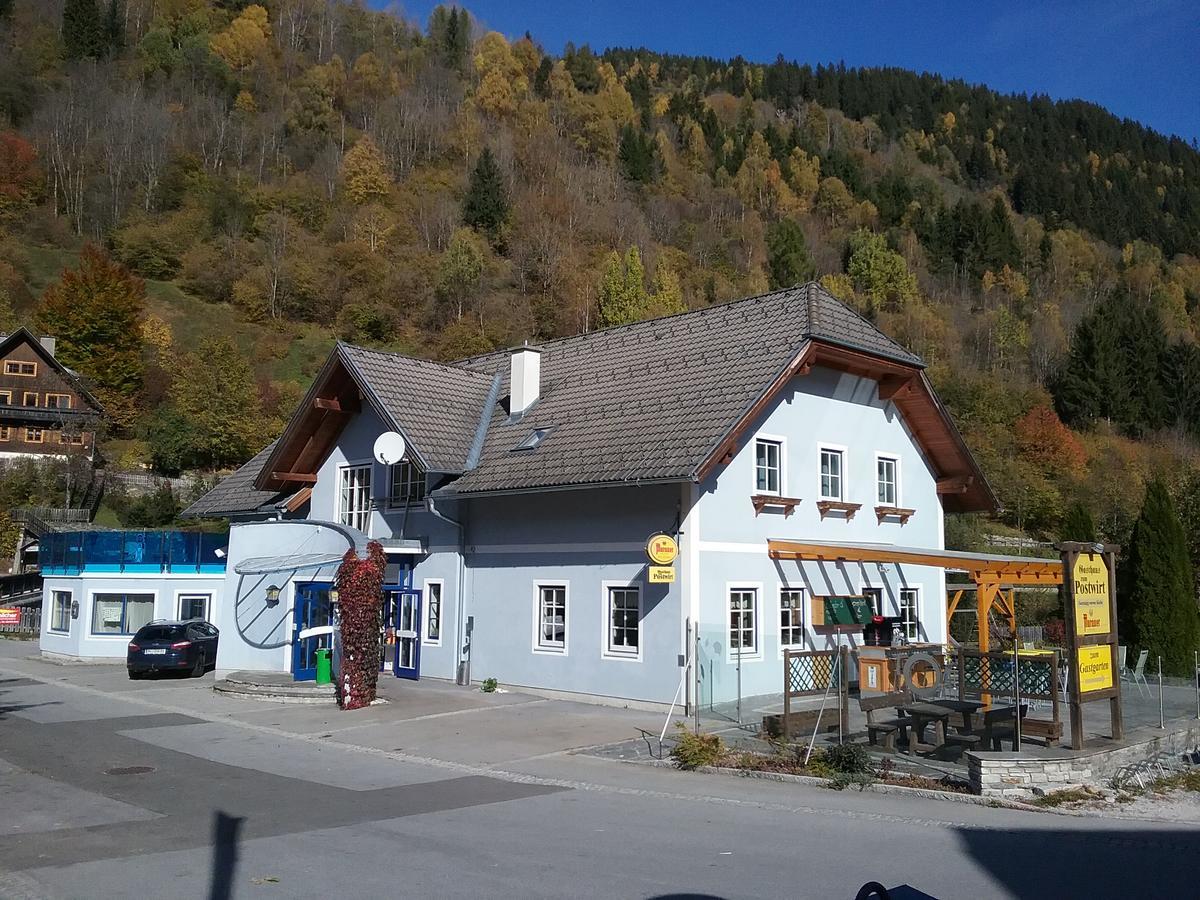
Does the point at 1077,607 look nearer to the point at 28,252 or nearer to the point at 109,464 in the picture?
the point at 109,464

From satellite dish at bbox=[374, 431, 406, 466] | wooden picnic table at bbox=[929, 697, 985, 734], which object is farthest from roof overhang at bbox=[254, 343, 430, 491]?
wooden picnic table at bbox=[929, 697, 985, 734]

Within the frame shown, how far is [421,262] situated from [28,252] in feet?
106

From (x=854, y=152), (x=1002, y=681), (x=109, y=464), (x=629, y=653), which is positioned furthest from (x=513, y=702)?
(x=854, y=152)

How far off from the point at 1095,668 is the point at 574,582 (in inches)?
360

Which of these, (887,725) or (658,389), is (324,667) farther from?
(887,725)

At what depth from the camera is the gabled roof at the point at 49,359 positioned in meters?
58.6

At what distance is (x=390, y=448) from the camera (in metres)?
21.5

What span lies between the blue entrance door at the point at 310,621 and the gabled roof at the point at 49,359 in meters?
41.5

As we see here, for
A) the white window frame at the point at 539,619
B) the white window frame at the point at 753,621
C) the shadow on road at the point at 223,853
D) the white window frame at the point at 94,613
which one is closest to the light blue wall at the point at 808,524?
the white window frame at the point at 753,621

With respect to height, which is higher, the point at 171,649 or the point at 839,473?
the point at 839,473

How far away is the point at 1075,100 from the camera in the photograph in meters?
149

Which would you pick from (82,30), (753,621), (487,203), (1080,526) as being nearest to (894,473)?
(753,621)

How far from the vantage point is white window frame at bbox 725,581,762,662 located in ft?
59.9

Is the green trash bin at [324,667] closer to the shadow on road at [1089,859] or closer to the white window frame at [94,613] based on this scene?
the white window frame at [94,613]
